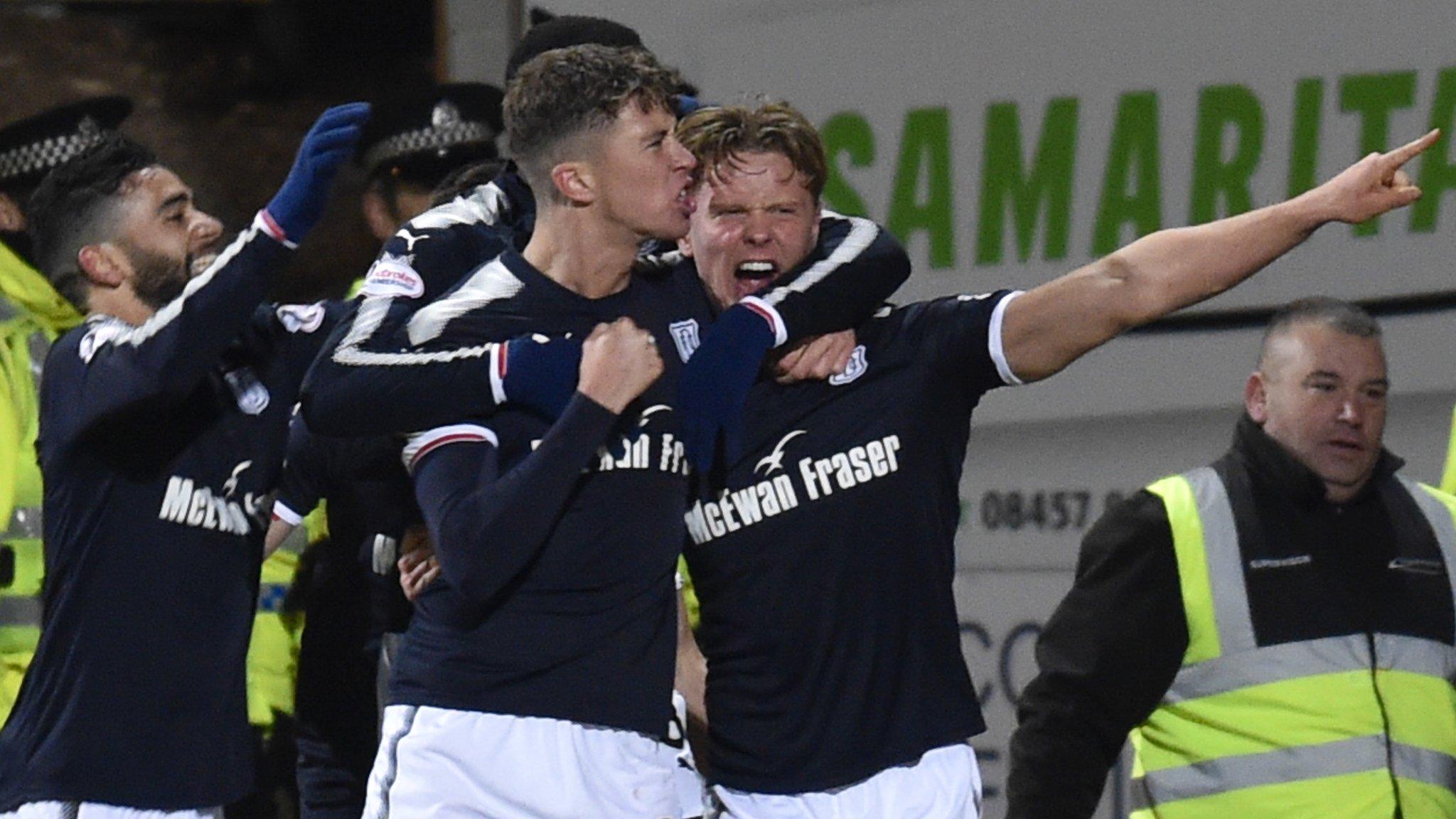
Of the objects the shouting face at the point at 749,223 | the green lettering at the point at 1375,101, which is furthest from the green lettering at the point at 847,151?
the shouting face at the point at 749,223

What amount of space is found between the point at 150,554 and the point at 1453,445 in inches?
95.5

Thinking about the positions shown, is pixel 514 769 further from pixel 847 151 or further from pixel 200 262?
pixel 847 151

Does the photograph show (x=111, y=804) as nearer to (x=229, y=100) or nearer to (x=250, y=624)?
(x=250, y=624)

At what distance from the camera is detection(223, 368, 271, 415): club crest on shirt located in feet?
14.4

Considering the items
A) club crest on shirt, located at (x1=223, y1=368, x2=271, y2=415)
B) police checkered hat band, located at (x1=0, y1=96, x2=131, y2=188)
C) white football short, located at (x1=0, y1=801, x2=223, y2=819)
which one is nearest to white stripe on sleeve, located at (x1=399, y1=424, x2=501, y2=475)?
club crest on shirt, located at (x1=223, y1=368, x2=271, y2=415)

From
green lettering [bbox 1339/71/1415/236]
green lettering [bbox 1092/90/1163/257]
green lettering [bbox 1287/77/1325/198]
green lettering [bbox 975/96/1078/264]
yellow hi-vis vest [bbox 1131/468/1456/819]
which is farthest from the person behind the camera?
green lettering [bbox 975/96/1078/264]

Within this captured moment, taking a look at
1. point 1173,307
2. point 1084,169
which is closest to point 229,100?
point 1084,169

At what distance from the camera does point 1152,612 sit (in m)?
4.14

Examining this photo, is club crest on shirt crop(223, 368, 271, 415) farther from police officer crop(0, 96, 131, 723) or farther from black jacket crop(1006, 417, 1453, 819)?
black jacket crop(1006, 417, 1453, 819)

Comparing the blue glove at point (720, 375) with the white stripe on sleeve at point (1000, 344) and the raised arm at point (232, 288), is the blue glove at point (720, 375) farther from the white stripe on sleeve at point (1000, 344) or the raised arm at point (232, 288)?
the raised arm at point (232, 288)

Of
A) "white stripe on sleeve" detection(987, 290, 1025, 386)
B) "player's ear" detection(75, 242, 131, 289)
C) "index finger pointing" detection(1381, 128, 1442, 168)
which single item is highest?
"index finger pointing" detection(1381, 128, 1442, 168)

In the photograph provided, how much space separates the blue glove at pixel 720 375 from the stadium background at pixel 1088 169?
7.64ft

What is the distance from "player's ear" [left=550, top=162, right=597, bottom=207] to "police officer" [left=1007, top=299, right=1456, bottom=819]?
1.27m

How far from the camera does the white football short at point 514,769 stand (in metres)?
3.36
